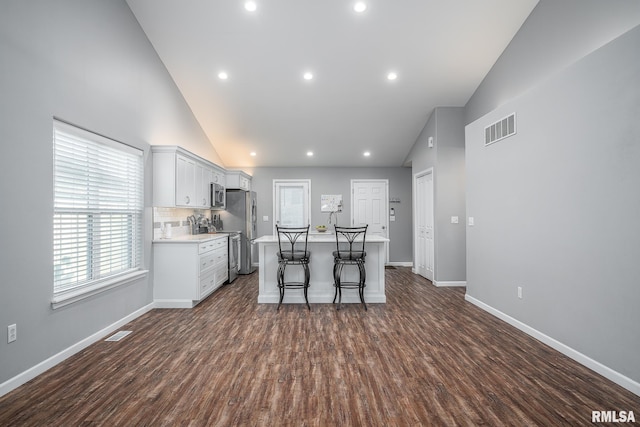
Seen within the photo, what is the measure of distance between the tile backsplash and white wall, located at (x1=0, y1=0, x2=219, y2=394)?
39.3 inches

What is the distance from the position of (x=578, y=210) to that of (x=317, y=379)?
2.63 metres

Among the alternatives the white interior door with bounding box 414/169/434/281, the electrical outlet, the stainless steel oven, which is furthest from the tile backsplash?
the white interior door with bounding box 414/169/434/281

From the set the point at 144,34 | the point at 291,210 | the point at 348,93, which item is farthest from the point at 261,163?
the point at 144,34

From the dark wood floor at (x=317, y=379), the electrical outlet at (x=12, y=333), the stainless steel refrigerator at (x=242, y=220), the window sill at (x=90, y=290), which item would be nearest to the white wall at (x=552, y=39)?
the dark wood floor at (x=317, y=379)

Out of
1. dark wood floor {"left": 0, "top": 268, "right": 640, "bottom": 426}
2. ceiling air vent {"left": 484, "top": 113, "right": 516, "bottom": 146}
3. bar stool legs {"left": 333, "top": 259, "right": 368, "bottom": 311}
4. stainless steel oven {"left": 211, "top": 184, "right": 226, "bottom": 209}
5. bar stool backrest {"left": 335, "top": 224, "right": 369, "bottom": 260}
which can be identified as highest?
ceiling air vent {"left": 484, "top": 113, "right": 516, "bottom": 146}

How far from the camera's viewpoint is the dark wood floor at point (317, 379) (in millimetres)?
1911

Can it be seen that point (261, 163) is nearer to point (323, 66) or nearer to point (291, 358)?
point (323, 66)

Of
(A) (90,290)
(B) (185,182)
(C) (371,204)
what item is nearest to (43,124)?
(A) (90,290)

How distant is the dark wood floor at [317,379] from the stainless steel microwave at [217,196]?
2.50 meters

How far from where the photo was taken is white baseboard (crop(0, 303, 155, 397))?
7.26ft

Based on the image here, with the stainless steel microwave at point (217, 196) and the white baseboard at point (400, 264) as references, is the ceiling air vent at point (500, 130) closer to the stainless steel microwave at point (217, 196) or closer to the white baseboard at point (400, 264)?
the white baseboard at point (400, 264)

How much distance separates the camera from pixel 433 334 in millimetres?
3236

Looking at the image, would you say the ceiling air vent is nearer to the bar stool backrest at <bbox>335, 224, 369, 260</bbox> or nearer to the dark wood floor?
the bar stool backrest at <bbox>335, 224, 369, 260</bbox>

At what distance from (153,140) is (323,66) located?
2.73m
